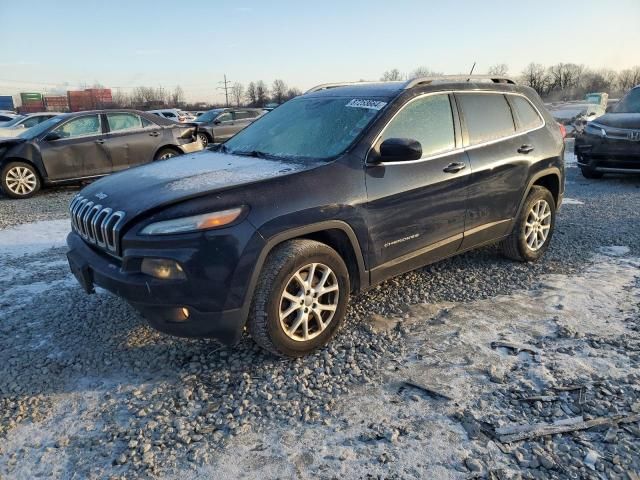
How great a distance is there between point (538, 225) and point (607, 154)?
17.1ft

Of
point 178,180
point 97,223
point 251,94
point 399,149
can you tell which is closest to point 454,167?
point 399,149

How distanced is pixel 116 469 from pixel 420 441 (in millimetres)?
1440

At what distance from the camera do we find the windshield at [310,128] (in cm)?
353

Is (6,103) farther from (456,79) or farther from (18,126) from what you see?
(456,79)

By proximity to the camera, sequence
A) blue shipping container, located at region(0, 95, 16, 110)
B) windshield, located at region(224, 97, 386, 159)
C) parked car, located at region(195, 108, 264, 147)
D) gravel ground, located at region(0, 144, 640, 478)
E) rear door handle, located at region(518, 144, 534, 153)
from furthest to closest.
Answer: blue shipping container, located at region(0, 95, 16, 110) < parked car, located at region(195, 108, 264, 147) < rear door handle, located at region(518, 144, 534, 153) < windshield, located at region(224, 97, 386, 159) < gravel ground, located at region(0, 144, 640, 478)

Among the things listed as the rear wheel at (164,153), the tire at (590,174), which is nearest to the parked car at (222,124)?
the rear wheel at (164,153)

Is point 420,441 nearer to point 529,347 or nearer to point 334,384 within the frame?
point 334,384

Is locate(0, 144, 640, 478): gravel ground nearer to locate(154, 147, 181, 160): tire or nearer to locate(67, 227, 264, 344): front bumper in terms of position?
locate(67, 227, 264, 344): front bumper

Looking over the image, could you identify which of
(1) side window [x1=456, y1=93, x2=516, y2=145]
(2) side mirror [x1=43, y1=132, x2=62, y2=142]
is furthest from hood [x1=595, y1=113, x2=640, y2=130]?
(2) side mirror [x1=43, y1=132, x2=62, y2=142]

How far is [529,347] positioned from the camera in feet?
10.6

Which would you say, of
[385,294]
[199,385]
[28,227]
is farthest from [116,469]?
[28,227]

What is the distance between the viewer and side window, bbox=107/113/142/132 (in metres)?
9.77

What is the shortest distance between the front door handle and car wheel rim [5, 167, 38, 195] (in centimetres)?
825

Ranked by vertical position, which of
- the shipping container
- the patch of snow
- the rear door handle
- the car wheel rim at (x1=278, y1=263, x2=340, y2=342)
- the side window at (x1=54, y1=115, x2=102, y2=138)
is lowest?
the patch of snow
